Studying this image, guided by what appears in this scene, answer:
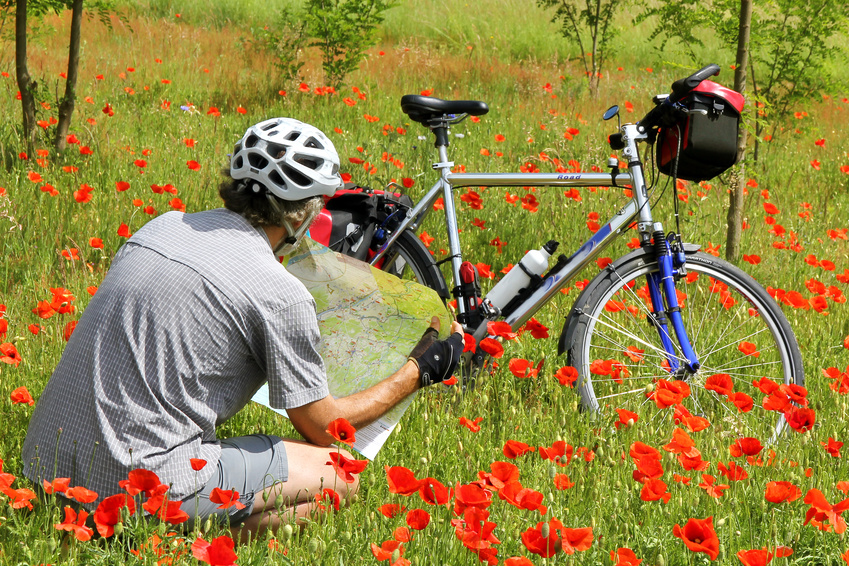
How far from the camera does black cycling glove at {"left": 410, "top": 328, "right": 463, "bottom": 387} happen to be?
2518mm

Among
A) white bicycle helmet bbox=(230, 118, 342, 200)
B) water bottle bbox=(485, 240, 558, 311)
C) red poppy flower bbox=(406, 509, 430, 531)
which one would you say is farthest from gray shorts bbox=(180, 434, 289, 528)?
water bottle bbox=(485, 240, 558, 311)

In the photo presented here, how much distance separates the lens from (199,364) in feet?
6.77

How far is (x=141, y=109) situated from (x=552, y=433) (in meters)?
4.92

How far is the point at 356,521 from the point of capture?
2.29m

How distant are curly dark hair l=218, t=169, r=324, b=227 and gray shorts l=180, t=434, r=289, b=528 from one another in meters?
0.66

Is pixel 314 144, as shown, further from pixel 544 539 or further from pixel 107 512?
pixel 544 539

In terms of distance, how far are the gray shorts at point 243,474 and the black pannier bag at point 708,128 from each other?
72.8 inches

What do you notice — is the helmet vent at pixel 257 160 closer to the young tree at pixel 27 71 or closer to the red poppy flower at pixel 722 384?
the red poppy flower at pixel 722 384

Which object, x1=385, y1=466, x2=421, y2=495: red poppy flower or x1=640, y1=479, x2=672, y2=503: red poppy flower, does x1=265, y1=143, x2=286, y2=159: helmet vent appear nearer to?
x1=385, y1=466, x2=421, y2=495: red poppy flower

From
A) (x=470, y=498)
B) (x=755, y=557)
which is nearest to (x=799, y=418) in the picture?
(x=755, y=557)

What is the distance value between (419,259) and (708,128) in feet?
5.05

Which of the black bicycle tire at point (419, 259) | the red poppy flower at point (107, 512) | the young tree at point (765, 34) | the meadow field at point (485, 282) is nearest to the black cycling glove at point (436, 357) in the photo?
the meadow field at point (485, 282)

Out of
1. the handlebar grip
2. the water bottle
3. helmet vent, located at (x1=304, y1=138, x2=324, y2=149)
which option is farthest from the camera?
the water bottle

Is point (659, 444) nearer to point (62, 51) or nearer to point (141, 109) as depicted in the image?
point (141, 109)
